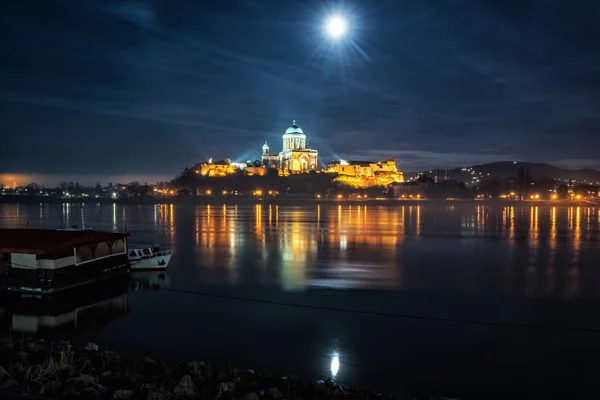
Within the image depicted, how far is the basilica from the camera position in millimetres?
155625

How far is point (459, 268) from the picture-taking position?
23234 millimetres

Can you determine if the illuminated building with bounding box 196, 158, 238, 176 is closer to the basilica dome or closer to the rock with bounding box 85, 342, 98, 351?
the basilica dome

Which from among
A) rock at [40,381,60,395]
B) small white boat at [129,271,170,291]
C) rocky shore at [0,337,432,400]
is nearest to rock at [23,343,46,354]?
rocky shore at [0,337,432,400]

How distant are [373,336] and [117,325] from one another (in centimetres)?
657

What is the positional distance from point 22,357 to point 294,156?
14718 centimetres

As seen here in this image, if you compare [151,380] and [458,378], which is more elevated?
[151,380]

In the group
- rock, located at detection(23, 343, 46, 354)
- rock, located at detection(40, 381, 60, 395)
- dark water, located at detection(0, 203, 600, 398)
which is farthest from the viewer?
dark water, located at detection(0, 203, 600, 398)

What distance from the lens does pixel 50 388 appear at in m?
7.41

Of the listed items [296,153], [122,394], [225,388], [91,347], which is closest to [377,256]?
[91,347]

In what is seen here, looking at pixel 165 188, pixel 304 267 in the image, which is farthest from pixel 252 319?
pixel 165 188

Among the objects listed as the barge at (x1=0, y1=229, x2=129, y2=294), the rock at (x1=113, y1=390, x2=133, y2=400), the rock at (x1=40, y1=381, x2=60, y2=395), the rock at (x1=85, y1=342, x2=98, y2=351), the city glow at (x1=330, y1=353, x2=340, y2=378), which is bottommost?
the city glow at (x1=330, y1=353, x2=340, y2=378)

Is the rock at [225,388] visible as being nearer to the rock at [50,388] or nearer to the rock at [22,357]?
the rock at [50,388]

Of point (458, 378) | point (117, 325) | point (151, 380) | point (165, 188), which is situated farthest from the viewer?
point (165, 188)

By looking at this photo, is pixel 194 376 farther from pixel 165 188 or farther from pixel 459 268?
pixel 165 188
